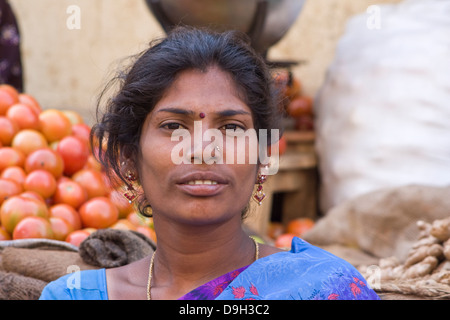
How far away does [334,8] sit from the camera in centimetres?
505

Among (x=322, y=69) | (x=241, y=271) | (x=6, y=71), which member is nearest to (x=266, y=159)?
(x=241, y=271)

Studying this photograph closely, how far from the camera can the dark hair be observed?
1.53 meters

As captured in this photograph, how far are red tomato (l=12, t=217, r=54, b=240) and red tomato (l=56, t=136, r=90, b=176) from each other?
0.53 meters

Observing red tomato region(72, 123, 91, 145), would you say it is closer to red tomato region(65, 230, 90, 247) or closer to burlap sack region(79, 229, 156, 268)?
red tomato region(65, 230, 90, 247)

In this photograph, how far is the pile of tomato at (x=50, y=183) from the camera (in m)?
2.46

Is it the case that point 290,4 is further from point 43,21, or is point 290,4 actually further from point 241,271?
point 43,21

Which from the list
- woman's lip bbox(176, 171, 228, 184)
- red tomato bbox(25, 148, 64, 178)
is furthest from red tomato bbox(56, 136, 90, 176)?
woman's lip bbox(176, 171, 228, 184)

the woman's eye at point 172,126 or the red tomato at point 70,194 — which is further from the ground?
the woman's eye at point 172,126

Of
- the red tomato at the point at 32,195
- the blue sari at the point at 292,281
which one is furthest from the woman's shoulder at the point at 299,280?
the red tomato at the point at 32,195

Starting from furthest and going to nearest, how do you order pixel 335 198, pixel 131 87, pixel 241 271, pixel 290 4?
pixel 335 198 → pixel 290 4 → pixel 131 87 → pixel 241 271

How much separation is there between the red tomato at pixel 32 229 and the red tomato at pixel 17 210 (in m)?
0.04

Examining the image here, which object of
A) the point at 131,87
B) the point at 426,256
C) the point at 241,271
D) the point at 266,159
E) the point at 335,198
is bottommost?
the point at 335,198

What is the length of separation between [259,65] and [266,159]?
270 millimetres

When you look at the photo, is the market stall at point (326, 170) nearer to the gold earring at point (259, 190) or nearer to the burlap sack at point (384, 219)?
the burlap sack at point (384, 219)
